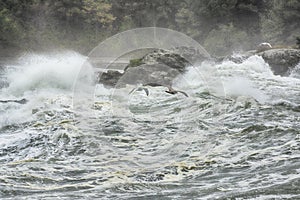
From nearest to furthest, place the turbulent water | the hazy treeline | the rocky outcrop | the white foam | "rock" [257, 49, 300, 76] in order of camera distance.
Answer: the turbulent water → the white foam → the rocky outcrop → "rock" [257, 49, 300, 76] → the hazy treeline

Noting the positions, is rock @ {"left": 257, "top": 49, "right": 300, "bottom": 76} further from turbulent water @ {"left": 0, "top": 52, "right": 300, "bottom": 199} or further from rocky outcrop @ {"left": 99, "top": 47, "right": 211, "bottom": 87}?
turbulent water @ {"left": 0, "top": 52, "right": 300, "bottom": 199}

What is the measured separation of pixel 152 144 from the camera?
7.05 metres

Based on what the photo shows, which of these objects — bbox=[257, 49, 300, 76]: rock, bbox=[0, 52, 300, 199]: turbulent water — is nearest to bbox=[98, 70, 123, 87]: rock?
bbox=[0, 52, 300, 199]: turbulent water

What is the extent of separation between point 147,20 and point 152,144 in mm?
37217

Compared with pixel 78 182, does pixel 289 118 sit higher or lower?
higher

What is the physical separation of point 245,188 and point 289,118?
164 inches

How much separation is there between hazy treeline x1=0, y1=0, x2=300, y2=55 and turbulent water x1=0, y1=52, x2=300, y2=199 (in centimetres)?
2108

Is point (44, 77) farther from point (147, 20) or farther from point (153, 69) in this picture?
point (147, 20)

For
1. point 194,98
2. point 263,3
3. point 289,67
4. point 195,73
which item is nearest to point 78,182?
point 194,98

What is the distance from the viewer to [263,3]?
38.1 m

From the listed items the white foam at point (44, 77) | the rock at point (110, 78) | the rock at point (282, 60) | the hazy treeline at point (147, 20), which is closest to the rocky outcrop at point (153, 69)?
the rock at point (110, 78)

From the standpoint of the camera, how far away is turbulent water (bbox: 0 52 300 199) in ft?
15.6

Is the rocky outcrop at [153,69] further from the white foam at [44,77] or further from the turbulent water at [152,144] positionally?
the turbulent water at [152,144]

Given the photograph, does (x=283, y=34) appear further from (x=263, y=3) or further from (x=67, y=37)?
(x=67, y=37)
